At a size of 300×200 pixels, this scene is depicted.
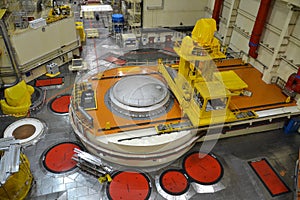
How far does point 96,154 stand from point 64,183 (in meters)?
1.56

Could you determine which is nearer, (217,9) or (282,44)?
(282,44)

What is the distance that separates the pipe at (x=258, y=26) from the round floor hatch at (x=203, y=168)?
6.89 meters

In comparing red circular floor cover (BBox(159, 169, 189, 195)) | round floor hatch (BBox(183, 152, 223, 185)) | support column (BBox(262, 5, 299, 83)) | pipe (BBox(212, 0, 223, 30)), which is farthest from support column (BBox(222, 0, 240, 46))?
red circular floor cover (BBox(159, 169, 189, 195))

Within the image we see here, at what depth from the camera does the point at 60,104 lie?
12.8 meters

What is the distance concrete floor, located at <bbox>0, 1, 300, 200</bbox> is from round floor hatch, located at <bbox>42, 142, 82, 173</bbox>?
7.7 inches

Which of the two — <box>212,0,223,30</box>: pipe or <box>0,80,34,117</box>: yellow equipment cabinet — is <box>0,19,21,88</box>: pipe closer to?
<box>0,80,34,117</box>: yellow equipment cabinet

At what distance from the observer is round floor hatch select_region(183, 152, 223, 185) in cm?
951

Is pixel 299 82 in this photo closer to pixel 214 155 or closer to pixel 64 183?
pixel 214 155

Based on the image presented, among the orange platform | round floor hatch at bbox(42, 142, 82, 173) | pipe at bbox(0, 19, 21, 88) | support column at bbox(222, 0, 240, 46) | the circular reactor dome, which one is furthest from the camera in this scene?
support column at bbox(222, 0, 240, 46)

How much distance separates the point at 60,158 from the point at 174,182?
462cm

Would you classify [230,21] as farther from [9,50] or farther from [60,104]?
[9,50]

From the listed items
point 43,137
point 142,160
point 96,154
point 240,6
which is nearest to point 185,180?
point 142,160

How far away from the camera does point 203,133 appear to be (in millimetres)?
10320

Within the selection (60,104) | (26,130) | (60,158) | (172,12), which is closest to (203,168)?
(60,158)
